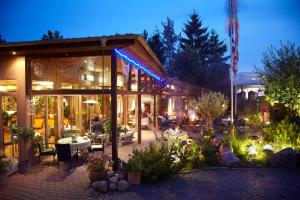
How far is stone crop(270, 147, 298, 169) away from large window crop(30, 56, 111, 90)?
598 cm

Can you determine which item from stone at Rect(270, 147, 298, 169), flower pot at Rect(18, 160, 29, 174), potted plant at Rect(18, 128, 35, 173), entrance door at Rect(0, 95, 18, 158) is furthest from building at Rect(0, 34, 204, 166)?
stone at Rect(270, 147, 298, 169)

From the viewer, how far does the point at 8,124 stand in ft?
35.7

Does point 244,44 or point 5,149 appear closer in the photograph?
point 5,149

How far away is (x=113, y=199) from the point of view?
652 centimetres

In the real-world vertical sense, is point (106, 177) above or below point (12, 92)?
below

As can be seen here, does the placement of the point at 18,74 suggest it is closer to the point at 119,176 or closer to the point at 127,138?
the point at 119,176

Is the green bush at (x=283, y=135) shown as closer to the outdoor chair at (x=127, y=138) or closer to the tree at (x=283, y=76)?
the tree at (x=283, y=76)

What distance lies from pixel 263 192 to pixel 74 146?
5919 mm

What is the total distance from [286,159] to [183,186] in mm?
3709

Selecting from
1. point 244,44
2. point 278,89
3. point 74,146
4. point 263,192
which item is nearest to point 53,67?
point 74,146

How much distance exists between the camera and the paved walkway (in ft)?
22.0

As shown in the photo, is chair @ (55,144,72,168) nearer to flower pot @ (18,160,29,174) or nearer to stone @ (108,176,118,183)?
flower pot @ (18,160,29,174)

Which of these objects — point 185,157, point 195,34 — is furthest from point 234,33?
point 195,34

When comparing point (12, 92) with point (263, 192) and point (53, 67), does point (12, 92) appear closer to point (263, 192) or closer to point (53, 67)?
point (53, 67)
